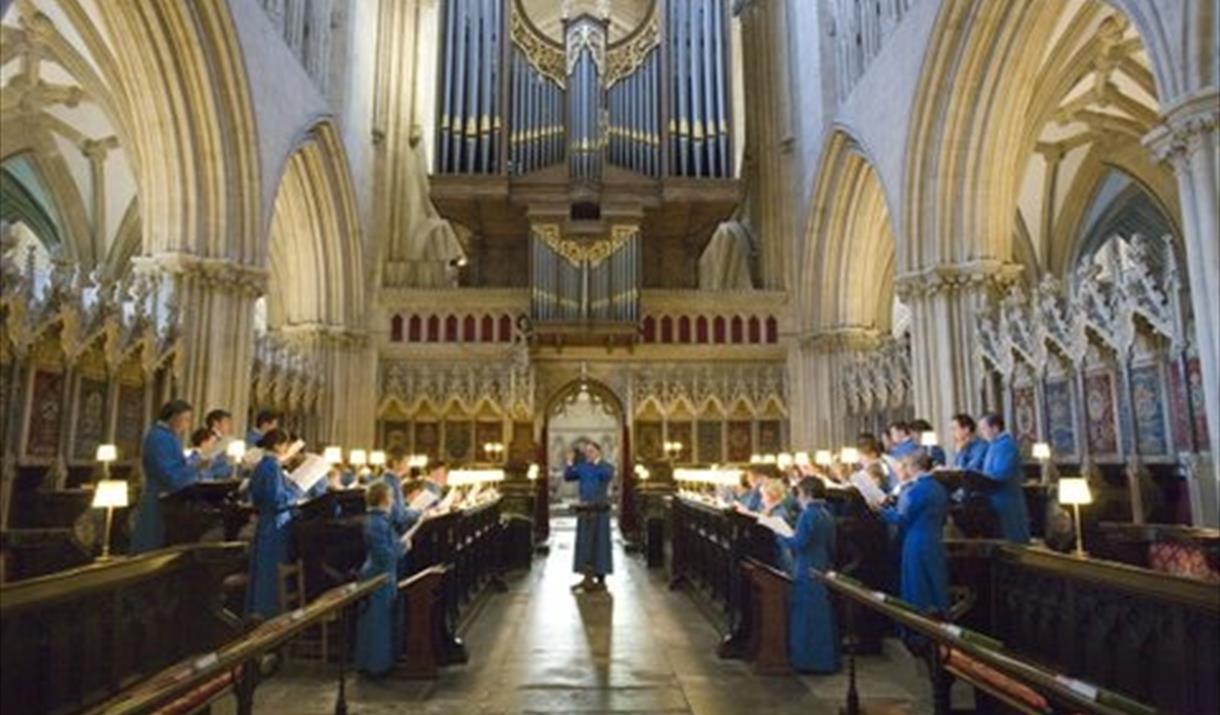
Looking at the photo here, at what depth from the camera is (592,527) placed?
374 inches

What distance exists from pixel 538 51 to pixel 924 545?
51.6 ft

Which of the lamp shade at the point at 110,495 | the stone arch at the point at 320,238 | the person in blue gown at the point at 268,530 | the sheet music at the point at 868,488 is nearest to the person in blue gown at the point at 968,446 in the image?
the sheet music at the point at 868,488

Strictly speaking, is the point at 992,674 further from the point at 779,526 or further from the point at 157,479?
the point at 157,479

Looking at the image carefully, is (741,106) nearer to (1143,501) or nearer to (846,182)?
(846,182)

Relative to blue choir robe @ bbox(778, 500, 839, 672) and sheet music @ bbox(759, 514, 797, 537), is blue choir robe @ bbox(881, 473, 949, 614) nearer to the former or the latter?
blue choir robe @ bbox(778, 500, 839, 672)

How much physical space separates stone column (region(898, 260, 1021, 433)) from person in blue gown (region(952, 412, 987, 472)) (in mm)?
4950

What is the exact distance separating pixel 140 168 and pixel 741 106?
14.6 metres

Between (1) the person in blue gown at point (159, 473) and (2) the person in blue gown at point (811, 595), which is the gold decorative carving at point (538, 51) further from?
(2) the person in blue gown at point (811, 595)

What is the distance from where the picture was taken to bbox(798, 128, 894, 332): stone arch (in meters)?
15.8

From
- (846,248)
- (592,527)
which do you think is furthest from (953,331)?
(592,527)

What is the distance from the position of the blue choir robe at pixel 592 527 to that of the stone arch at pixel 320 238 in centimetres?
830

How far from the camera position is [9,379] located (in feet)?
26.6

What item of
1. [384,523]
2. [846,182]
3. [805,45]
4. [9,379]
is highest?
[805,45]

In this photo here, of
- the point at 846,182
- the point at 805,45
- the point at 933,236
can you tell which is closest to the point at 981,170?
the point at 933,236
